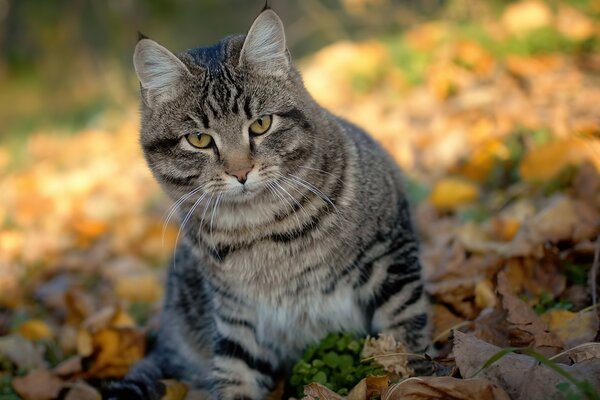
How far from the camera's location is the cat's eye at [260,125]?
2.46 metres

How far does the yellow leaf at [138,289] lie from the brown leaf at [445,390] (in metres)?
2.22

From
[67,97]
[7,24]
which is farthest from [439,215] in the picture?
[7,24]

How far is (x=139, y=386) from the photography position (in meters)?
2.67

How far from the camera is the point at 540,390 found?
5.52 ft

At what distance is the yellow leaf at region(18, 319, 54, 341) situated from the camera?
3.22 m

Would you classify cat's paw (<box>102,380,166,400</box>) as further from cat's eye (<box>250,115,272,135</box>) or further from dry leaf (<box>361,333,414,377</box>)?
cat's eye (<box>250,115,272,135</box>)

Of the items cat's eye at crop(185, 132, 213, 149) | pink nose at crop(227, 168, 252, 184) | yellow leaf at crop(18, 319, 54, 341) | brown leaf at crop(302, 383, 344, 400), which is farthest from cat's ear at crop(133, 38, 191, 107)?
yellow leaf at crop(18, 319, 54, 341)

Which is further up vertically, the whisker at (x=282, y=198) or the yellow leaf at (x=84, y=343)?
the whisker at (x=282, y=198)

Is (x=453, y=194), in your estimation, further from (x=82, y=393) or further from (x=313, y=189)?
(x=82, y=393)

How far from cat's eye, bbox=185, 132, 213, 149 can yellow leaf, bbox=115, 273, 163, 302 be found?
161 centimetres

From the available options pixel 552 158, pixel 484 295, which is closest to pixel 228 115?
pixel 484 295

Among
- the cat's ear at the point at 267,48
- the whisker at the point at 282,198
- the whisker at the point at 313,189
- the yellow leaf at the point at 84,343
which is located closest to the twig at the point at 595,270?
the whisker at the point at 313,189

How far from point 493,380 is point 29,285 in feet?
10.2

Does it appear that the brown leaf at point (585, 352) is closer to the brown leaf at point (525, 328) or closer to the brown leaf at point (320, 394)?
the brown leaf at point (525, 328)
